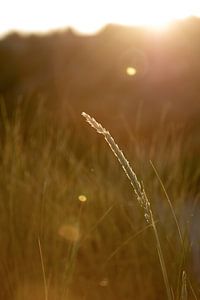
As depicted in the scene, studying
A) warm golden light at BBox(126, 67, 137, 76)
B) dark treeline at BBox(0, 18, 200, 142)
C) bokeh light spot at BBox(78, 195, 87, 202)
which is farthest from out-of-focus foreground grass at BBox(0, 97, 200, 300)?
warm golden light at BBox(126, 67, 137, 76)

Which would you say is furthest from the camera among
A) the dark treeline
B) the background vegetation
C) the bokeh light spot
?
the dark treeline

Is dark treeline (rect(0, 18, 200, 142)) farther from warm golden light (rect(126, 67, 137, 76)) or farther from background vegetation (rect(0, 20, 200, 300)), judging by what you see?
background vegetation (rect(0, 20, 200, 300))

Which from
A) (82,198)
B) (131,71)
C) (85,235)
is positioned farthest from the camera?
(131,71)

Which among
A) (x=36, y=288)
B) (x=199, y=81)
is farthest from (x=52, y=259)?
(x=199, y=81)

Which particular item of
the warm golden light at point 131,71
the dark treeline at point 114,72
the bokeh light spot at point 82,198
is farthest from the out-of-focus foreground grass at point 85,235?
the warm golden light at point 131,71

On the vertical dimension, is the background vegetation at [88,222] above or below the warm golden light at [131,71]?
above

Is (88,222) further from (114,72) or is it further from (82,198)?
(114,72)

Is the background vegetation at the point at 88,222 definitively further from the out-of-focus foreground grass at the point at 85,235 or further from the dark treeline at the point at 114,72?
the dark treeline at the point at 114,72

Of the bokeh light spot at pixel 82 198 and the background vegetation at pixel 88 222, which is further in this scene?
the bokeh light spot at pixel 82 198

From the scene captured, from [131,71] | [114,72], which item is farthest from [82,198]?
[131,71]
